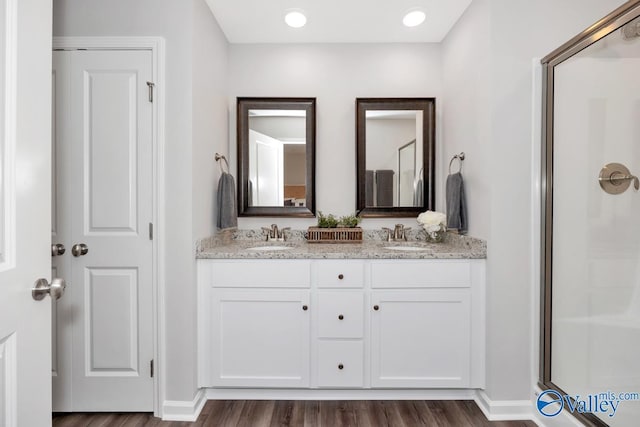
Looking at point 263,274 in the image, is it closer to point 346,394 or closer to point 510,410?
point 346,394

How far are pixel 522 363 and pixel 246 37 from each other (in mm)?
2666

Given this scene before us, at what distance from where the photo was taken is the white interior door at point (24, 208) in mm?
916

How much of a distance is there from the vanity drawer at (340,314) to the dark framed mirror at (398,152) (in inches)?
31.5

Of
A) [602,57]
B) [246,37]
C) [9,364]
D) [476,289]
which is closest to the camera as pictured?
[9,364]

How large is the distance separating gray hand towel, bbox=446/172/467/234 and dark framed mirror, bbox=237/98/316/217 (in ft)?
3.13

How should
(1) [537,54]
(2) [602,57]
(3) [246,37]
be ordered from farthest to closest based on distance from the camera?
(3) [246,37]
(1) [537,54]
(2) [602,57]

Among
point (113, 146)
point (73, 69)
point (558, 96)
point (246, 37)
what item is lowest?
point (113, 146)

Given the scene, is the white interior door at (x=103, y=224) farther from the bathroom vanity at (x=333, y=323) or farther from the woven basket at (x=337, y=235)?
the woven basket at (x=337, y=235)

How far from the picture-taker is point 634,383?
1518 mm

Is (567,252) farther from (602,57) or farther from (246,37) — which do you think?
(246,37)

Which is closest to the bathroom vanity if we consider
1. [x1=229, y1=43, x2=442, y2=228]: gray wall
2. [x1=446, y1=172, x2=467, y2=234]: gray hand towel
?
[x1=446, y1=172, x2=467, y2=234]: gray hand towel

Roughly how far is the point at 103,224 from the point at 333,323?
1.35 metres

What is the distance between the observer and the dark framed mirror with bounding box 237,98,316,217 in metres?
2.83

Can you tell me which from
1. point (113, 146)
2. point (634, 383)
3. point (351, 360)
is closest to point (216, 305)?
point (351, 360)
